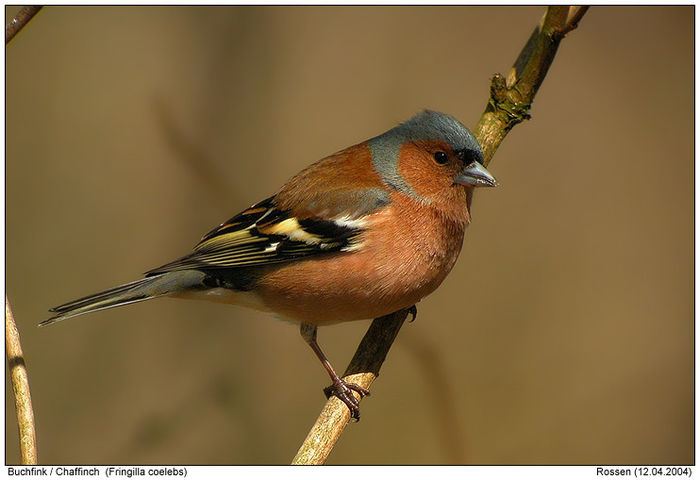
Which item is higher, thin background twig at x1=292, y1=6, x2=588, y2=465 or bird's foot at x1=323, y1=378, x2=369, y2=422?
thin background twig at x1=292, y1=6, x2=588, y2=465

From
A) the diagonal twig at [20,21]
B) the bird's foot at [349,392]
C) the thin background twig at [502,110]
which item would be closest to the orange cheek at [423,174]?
the thin background twig at [502,110]

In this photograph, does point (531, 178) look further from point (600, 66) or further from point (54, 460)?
point (54, 460)

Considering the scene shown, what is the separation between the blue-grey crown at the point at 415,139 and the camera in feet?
11.7

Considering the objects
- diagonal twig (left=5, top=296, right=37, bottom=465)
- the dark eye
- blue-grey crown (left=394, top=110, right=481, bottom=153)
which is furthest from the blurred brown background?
diagonal twig (left=5, top=296, right=37, bottom=465)

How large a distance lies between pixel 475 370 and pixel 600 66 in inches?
110

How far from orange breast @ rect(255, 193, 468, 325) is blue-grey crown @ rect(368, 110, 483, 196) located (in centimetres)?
15

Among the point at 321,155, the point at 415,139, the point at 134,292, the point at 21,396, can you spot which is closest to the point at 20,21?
the point at 21,396

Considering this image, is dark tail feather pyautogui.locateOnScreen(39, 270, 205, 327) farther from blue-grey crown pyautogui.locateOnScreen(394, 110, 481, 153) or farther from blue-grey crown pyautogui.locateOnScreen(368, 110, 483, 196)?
blue-grey crown pyautogui.locateOnScreen(394, 110, 481, 153)

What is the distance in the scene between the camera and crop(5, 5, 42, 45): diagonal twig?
2400 mm

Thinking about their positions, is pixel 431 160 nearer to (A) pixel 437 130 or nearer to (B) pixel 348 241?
(A) pixel 437 130

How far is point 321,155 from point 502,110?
276 cm

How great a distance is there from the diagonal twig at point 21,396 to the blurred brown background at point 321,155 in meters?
2.21

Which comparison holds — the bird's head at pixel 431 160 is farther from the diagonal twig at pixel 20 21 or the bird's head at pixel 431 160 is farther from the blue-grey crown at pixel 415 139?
the diagonal twig at pixel 20 21

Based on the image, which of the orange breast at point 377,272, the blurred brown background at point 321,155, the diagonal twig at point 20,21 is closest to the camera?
the diagonal twig at point 20,21
